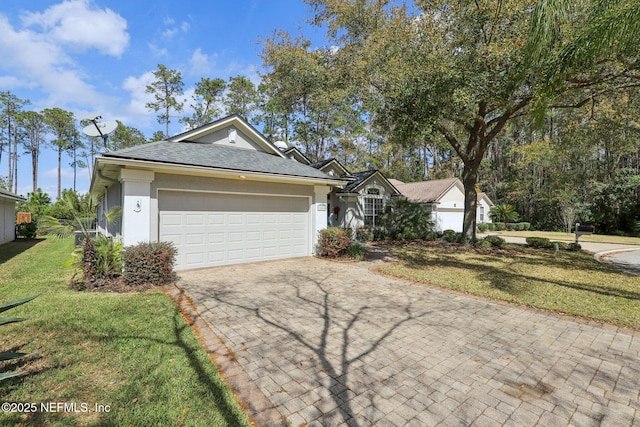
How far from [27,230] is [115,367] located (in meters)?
23.5

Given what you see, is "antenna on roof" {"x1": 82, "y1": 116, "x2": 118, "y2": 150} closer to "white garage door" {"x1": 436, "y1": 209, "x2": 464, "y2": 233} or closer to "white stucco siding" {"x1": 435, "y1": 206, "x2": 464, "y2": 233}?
"white stucco siding" {"x1": 435, "y1": 206, "x2": 464, "y2": 233}

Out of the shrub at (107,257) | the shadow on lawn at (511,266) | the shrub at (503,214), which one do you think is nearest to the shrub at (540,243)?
the shadow on lawn at (511,266)

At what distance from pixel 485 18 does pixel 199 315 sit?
1161 centimetres

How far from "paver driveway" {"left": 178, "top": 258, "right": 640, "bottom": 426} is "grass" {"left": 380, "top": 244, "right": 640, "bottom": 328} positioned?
31.0 inches

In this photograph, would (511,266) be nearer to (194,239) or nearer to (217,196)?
(217,196)

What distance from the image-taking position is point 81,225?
714cm

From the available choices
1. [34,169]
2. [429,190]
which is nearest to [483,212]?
[429,190]

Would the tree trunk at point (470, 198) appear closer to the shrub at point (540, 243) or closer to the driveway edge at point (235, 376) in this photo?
the shrub at point (540, 243)

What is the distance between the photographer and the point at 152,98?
32.0m

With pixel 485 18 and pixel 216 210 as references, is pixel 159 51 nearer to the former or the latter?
pixel 216 210

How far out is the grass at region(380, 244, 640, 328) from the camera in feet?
19.2

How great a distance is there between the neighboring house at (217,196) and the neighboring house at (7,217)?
9.67 meters

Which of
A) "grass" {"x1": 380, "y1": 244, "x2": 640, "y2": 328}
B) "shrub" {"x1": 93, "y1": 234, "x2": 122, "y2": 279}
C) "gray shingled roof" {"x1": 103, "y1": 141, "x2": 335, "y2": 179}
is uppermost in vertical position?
"gray shingled roof" {"x1": 103, "y1": 141, "x2": 335, "y2": 179}

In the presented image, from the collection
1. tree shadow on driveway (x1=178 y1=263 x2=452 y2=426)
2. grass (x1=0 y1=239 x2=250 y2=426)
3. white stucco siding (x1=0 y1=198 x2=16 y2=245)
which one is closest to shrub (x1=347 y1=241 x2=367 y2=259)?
tree shadow on driveway (x1=178 y1=263 x2=452 y2=426)
